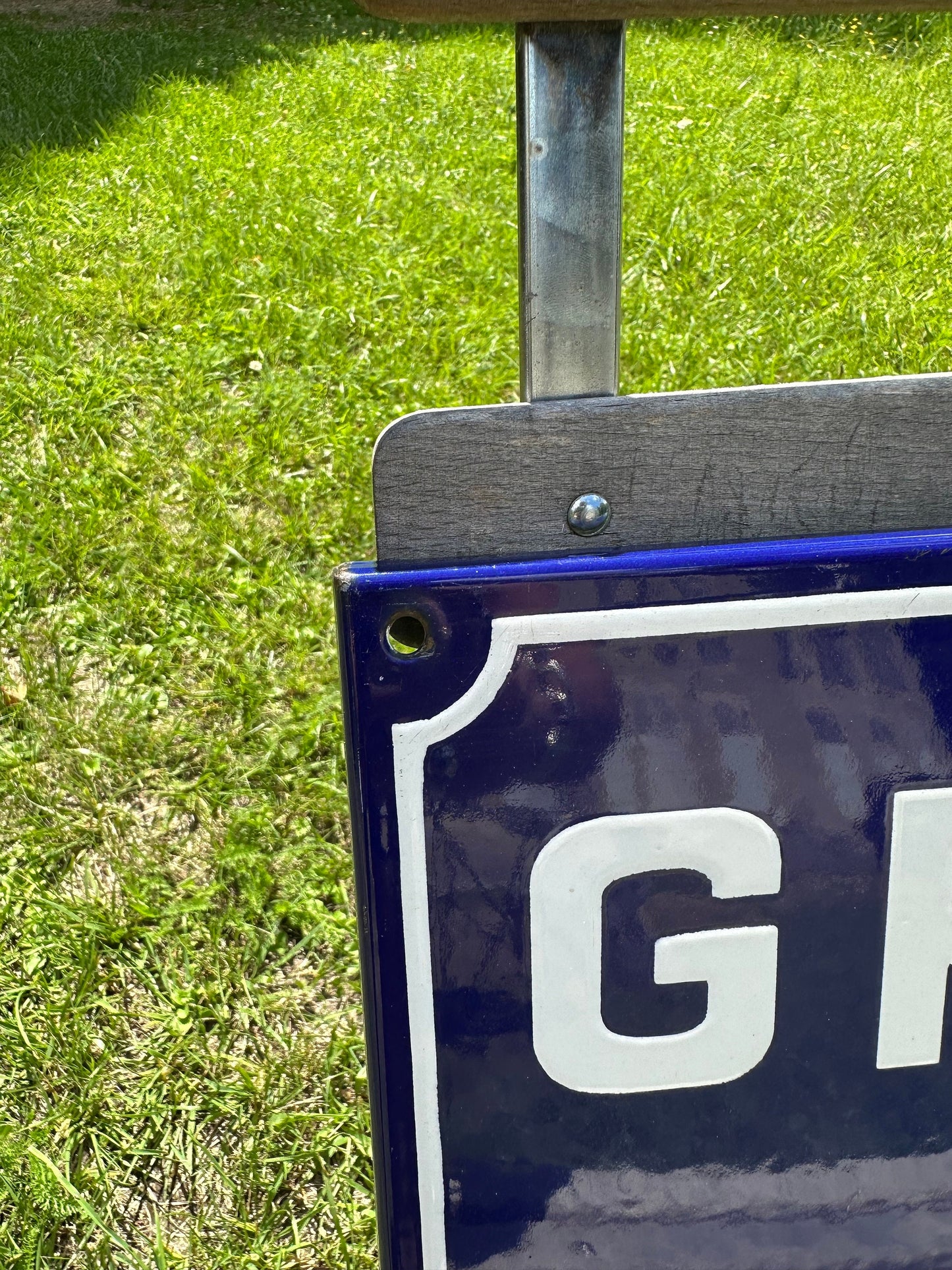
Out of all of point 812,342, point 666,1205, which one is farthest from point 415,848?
point 812,342

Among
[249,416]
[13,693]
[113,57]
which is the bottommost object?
[13,693]

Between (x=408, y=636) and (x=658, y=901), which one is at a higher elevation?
(x=408, y=636)

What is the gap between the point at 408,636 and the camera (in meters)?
0.83

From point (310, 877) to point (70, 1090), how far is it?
510 millimetres

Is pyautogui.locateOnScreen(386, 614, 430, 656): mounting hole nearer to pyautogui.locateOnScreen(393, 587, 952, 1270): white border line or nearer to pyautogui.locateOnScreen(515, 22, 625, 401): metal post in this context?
pyautogui.locateOnScreen(393, 587, 952, 1270): white border line

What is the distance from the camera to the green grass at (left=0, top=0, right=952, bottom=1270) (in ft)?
5.99

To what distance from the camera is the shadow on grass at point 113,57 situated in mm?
5230

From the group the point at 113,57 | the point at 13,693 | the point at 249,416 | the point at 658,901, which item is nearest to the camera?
the point at 658,901

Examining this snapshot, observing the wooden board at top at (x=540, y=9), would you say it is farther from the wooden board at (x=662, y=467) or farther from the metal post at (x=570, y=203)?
the wooden board at (x=662, y=467)

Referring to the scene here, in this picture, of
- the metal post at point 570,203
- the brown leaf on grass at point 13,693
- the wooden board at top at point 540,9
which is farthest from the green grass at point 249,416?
the wooden board at top at point 540,9

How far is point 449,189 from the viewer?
4.57 m

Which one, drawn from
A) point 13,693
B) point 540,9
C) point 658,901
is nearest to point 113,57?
point 13,693

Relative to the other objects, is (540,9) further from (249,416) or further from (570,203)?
(249,416)

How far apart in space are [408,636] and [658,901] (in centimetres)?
27
